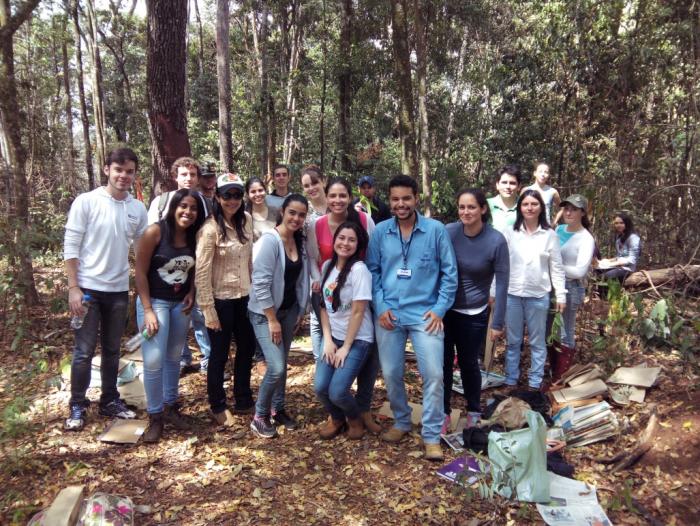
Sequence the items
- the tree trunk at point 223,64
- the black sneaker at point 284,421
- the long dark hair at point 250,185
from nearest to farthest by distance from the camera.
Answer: the black sneaker at point 284,421 → the long dark hair at point 250,185 → the tree trunk at point 223,64

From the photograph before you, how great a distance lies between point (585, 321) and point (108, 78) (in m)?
23.1

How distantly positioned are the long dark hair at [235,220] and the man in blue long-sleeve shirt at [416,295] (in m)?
1.01

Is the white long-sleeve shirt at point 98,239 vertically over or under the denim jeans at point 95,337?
over

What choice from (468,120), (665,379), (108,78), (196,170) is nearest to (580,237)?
(665,379)

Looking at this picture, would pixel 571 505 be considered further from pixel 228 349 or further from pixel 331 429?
pixel 228 349

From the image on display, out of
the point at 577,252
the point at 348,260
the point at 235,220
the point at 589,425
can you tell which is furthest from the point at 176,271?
the point at 577,252

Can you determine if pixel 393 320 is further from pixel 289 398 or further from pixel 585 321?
pixel 585 321

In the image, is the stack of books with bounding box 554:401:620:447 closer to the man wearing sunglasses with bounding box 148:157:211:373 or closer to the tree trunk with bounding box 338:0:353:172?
the man wearing sunglasses with bounding box 148:157:211:373

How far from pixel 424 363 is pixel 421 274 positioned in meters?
0.60

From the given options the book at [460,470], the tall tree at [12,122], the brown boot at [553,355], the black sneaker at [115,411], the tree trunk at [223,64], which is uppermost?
the tree trunk at [223,64]

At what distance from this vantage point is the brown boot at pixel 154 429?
10.8 feet

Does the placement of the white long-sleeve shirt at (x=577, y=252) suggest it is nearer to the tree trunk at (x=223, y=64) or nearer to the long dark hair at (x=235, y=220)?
the long dark hair at (x=235, y=220)

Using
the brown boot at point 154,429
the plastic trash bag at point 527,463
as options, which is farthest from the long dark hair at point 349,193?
the brown boot at point 154,429

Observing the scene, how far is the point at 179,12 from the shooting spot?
500 centimetres
